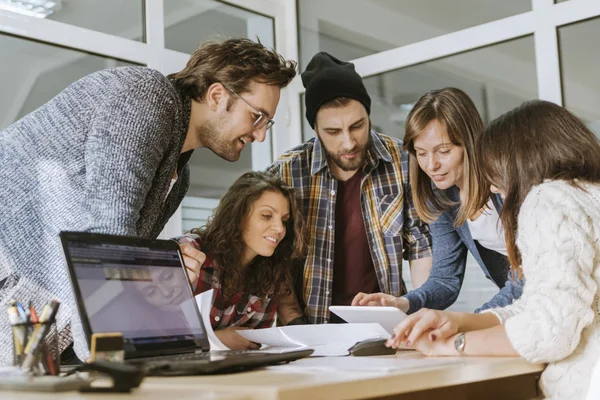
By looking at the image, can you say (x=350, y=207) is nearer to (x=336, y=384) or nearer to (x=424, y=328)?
(x=424, y=328)

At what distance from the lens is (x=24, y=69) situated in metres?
2.88

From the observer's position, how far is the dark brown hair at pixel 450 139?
2359 millimetres

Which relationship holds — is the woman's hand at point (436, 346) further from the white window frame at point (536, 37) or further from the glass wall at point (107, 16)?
the glass wall at point (107, 16)

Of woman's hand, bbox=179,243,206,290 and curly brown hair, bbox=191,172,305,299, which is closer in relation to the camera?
woman's hand, bbox=179,243,206,290

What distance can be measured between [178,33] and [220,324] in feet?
5.59

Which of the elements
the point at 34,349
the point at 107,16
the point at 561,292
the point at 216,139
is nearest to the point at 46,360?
the point at 34,349

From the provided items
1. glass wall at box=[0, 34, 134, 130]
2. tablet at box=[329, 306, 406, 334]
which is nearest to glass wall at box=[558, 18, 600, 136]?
tablet at box=[329, 306, 406, 334]

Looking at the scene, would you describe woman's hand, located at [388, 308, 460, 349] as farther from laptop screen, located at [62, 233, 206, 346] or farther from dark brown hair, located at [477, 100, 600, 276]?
laptop screen, located at [62, 233, 206, 346]

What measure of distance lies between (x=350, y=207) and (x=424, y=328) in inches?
55.3

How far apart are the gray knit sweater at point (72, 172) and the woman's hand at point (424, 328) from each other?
57cm

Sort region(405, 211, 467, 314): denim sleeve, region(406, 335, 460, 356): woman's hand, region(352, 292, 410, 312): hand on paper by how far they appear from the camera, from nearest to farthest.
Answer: region(406, 335, 460, 356): woman's hand
region(352, 292, 410, 312): hand on paper
region(405, 211, 467, 314): denim sleeve

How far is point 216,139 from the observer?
2.01 m

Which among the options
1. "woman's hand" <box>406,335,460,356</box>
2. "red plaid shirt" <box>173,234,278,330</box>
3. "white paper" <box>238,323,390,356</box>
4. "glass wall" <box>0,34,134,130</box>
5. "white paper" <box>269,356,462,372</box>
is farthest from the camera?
"glass wall" <box>0,34,134,130</box>

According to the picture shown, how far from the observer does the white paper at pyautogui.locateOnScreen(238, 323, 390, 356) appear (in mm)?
1535
